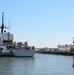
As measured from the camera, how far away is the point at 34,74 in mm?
46219

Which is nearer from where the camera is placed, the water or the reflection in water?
the water

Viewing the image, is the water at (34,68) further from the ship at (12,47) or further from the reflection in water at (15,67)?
the ship at (12,47)

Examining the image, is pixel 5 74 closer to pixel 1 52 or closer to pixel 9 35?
pixel 1 52

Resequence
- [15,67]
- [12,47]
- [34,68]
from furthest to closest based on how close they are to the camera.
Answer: [12,47], [15,67], [34,68]

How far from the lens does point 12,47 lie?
11594 cm

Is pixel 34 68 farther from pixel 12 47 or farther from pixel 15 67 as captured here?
pixel 12 47

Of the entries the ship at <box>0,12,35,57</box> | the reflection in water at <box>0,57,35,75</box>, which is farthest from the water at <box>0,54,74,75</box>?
the ship at <box>0,12,35,57</box>

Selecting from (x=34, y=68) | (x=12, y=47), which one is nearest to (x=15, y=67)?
(x=34, y=68)

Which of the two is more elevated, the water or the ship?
the ship

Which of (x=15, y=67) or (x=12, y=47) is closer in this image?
(x=15, y=67)

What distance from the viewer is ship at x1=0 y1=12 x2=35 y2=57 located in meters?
110

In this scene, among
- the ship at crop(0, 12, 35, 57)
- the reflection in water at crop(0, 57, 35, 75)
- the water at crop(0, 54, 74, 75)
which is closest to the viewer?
the water at crop(0, 54, 74, 75)

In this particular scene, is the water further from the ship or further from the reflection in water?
the ship

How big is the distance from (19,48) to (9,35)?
9003 mm
